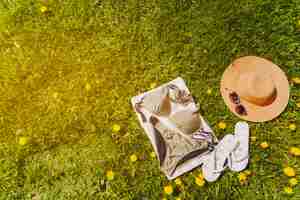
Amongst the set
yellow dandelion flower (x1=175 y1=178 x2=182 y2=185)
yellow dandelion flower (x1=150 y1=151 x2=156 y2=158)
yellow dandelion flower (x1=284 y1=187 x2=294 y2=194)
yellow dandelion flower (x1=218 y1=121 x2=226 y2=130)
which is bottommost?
yellow dandelion flower (x1=284 y1=187 x2=294 y2=194)

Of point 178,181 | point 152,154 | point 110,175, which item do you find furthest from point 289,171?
point 110,175

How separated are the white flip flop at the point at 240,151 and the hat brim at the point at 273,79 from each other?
0.36 feet

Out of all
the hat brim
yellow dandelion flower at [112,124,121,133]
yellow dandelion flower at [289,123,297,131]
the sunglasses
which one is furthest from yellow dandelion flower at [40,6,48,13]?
yellow dandelion flower at [289,123,297,131]

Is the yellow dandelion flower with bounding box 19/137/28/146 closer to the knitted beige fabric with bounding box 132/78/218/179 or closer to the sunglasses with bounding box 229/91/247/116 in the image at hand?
the knitted beige fabric with bounding box 132/78/218/179

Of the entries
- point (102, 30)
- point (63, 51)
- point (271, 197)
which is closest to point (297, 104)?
point (271, 197)

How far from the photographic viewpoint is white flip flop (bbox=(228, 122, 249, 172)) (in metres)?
3.78

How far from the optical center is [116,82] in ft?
13.1

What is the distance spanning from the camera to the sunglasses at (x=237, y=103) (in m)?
3.91

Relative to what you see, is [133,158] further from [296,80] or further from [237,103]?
[296,80]

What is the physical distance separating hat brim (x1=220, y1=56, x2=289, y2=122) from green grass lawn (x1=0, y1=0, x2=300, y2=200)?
83mm

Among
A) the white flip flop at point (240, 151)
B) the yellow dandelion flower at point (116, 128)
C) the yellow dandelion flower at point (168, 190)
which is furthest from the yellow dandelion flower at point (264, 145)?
the yellow dandelion flower at point (116, 128)

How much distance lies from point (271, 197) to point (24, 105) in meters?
2.41

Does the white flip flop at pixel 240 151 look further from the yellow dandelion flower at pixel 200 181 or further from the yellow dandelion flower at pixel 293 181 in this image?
the yellow dandelion flower at pixel 293 181

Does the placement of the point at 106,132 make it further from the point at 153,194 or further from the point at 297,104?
the point at 297,104
